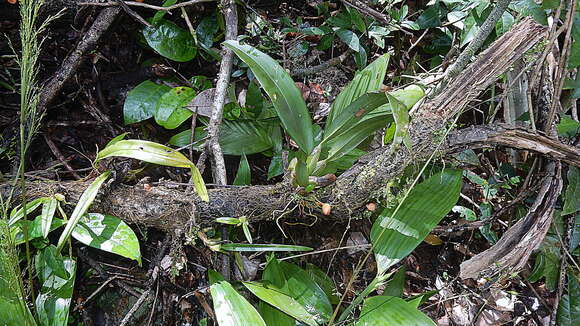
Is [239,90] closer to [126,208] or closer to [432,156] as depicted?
[126,208]

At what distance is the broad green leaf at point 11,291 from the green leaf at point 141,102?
47 cm

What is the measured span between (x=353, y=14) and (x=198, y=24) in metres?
0.47

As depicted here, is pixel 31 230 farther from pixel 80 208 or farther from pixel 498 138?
pixel 498 138

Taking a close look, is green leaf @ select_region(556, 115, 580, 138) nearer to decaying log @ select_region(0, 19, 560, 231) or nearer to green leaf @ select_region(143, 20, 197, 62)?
decaying log @ select_region(0, 19, 560, 231)

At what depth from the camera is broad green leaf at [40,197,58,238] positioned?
102 cm

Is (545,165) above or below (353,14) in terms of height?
below

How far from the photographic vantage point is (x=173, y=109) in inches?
51.9

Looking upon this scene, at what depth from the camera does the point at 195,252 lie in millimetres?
1266

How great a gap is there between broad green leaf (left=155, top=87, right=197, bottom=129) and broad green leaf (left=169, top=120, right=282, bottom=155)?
39mm

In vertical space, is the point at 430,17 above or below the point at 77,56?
above

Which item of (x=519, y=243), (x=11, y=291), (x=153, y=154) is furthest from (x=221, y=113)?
(x=519, y=243)

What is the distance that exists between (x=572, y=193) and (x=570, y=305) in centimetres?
34

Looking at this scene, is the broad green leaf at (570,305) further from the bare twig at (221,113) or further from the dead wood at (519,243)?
the bare twig at (221,113)

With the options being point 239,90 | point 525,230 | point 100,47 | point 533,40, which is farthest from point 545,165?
point 100,47
